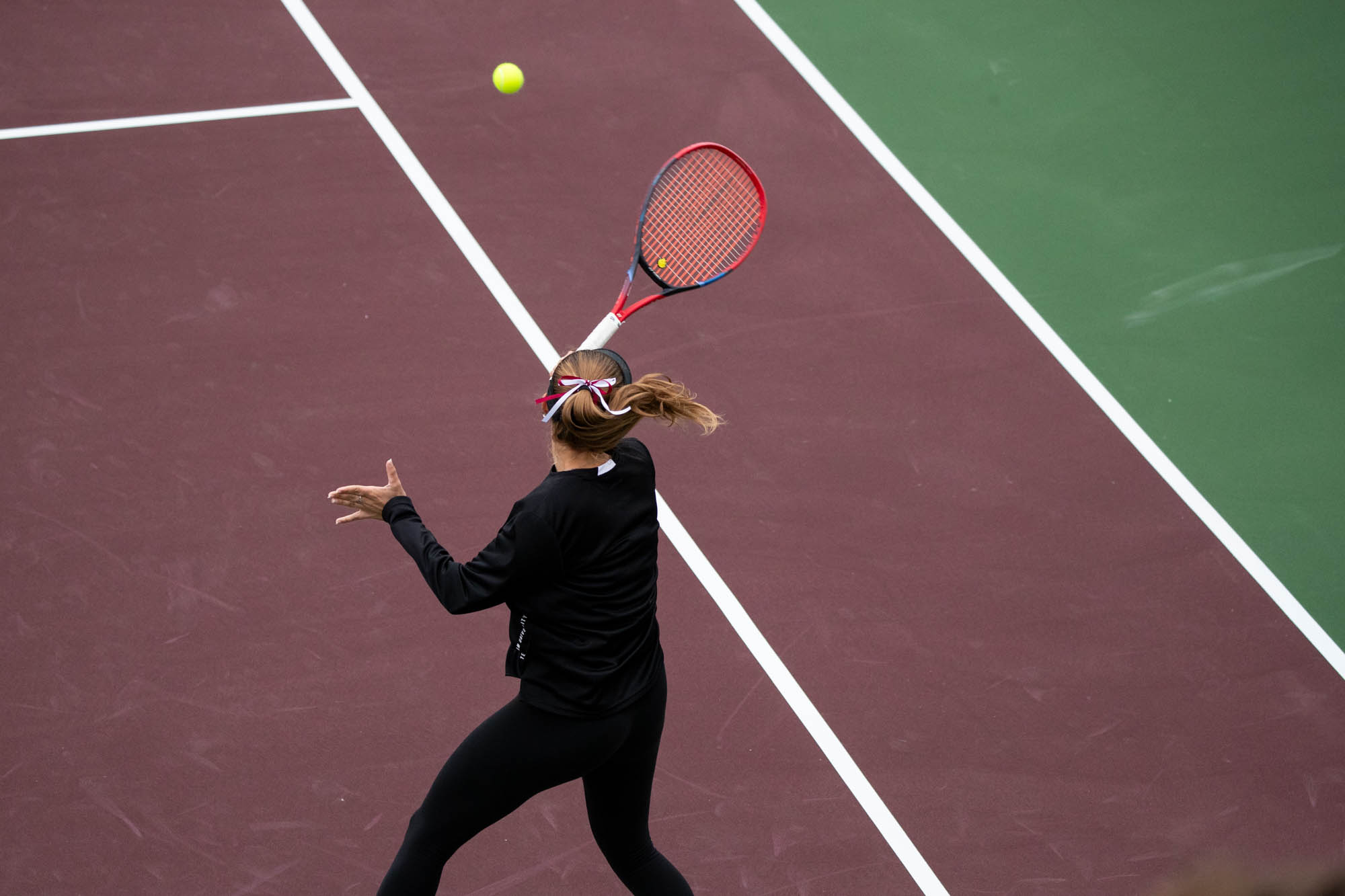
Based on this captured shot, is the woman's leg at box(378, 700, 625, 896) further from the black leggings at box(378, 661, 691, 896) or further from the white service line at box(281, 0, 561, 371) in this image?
the white service line at box(281, 0, 561, 371)

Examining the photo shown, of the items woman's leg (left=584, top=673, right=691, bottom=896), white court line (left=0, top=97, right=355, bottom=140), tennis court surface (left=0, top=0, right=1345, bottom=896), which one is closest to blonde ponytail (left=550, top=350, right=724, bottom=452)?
woman's leg (left=584, top=673, right=691, bottom=896)

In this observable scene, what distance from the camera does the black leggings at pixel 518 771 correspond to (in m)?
3.75

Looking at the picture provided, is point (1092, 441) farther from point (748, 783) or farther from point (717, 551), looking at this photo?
point (748, 783)

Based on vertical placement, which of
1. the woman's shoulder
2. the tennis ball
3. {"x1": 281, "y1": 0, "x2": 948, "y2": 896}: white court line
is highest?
the woman's shoulder

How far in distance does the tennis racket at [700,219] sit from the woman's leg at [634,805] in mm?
1538

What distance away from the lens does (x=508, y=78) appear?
24.5 ft

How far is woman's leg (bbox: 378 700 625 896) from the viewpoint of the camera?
148 inches

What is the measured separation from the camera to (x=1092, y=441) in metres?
6.47

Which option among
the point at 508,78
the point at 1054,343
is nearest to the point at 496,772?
the point at 1054,343

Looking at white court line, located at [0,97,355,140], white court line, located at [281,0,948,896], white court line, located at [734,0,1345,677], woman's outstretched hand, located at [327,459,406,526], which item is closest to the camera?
woman's outstretched hand, located at [327,459,406,526]

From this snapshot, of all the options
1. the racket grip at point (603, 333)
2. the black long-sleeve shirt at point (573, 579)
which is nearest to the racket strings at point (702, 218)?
the racket grip at point (603, 333)

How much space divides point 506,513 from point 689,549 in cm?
77

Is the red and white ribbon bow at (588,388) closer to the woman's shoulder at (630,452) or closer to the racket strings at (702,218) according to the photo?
the woman's shoulder at (630,452)

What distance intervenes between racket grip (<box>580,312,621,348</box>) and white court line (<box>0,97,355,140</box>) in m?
4.13
